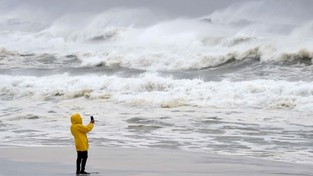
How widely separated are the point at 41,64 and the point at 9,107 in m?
11.8

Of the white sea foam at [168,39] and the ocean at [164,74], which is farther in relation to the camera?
the white sea foam at [168,39]

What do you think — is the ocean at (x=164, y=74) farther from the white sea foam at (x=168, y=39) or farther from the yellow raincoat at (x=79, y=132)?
the yellow raincoat at (x=79, y=132)

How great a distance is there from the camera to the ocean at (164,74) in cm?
1182

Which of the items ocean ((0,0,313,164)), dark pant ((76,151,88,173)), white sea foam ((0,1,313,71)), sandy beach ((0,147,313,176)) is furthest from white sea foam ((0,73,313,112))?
dark pant ((76,151,88,173))

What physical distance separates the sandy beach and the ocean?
0.73 metres

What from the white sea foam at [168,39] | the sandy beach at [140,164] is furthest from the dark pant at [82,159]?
the white sea foam at [168,39]

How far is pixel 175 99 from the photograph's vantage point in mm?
17109

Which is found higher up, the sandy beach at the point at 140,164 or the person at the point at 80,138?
the person at the point at 80,138

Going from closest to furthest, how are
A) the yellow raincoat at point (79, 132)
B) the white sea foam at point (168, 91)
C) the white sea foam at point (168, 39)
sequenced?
the yellow raincoat at point (79, 132), the white sea foam at point (168, 91), the white sea foam at point (168, 39)

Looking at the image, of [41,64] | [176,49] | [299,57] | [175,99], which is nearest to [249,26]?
[176,49]

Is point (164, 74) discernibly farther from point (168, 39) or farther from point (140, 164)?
point (140, 164)

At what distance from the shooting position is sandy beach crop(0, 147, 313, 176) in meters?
8.00

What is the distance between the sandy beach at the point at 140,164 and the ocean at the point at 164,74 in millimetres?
725

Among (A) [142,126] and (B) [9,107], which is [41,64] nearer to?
(B) [9,107]
